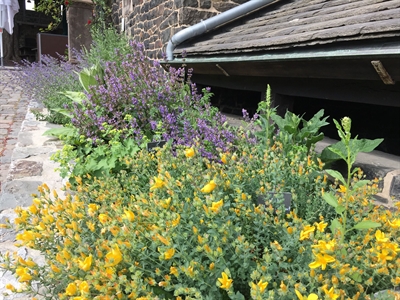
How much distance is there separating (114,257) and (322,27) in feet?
7.40

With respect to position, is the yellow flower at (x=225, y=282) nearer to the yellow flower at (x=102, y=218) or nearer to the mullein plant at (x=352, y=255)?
the mullein plant at (x=352, y=255)

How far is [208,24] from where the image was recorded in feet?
15.6

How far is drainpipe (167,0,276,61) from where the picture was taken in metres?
4.70

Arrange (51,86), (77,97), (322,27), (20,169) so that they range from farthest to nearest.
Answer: (51,86)
(77,97)
(20,169)
(322,27)

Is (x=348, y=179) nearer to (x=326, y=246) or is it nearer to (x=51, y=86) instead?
(x=326, y=246)

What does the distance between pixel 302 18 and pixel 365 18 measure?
110 centimetres

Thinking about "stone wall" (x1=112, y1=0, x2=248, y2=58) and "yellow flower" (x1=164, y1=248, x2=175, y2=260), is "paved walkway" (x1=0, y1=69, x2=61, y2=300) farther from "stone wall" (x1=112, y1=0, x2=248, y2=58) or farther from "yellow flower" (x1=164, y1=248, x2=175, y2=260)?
"stone wall" (x1=112, y1=0, x2=248, y2=58)

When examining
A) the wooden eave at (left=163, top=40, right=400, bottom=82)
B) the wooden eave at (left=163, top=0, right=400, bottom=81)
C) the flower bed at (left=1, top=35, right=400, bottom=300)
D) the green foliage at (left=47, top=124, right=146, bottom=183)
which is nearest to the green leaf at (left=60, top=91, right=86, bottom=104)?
the green foliage at (left=47, top=124, right=146, bottom=183)

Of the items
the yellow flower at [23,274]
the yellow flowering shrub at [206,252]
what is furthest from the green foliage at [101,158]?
the yellow flower at [23,274]

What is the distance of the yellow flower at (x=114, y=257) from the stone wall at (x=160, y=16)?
173 inches

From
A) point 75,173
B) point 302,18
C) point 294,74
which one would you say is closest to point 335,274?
point 294,74

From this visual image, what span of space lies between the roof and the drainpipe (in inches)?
8.2

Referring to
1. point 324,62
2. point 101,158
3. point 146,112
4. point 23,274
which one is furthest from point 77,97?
point 23,274

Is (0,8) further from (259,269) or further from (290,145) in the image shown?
(259,269)
